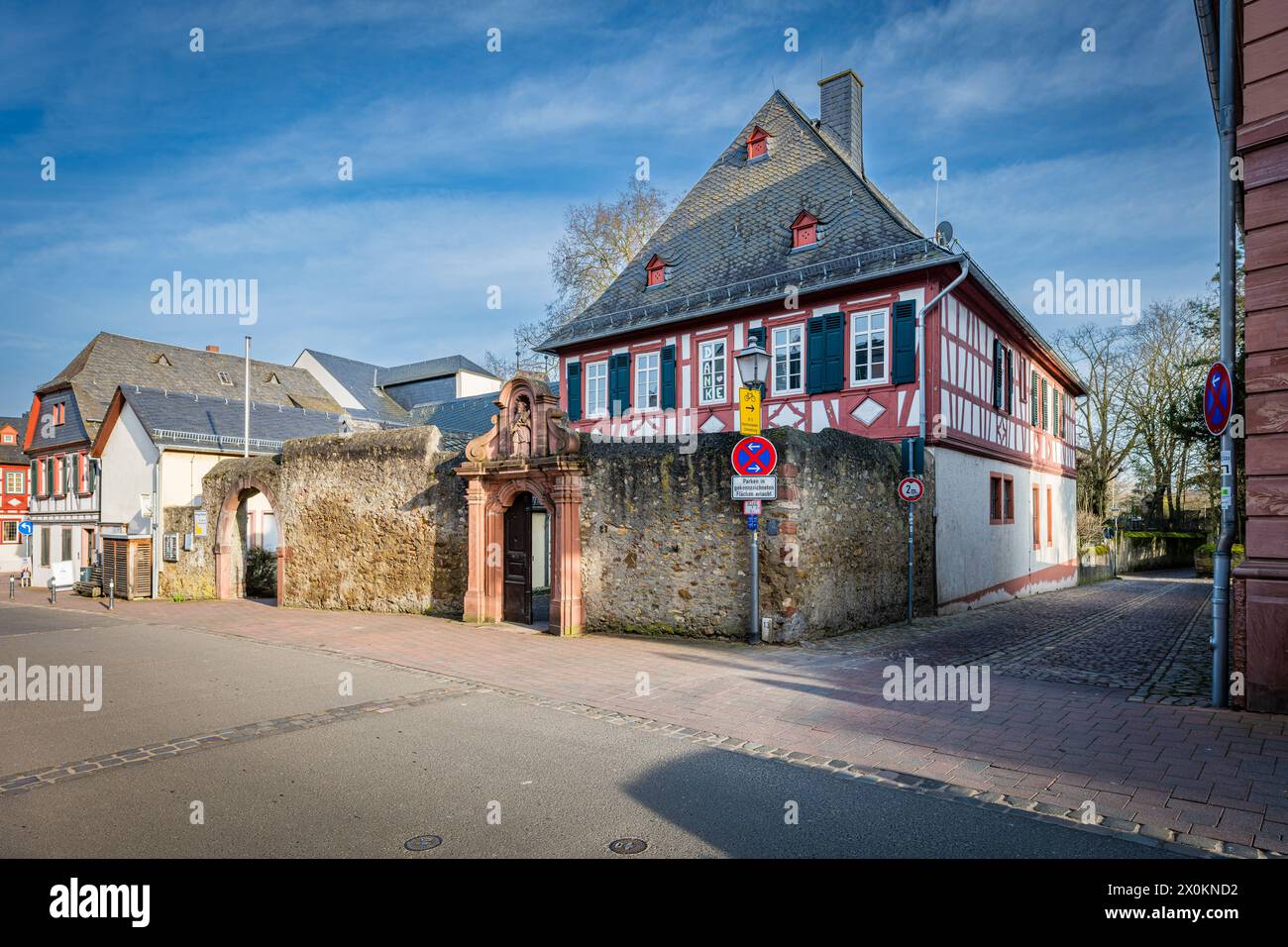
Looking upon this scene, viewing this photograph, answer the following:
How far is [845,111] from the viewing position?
2045cm

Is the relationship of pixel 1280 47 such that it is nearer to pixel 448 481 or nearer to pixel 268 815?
pixel 268 815

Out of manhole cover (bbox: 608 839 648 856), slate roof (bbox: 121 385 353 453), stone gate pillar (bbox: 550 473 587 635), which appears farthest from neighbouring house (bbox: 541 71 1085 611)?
slate roof (bbox: 121 385 353 453)

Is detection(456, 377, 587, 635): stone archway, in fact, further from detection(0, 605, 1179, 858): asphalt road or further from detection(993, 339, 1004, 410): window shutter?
detection(993, 339, 1004, 410): window shutter

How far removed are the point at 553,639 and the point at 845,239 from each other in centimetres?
1026

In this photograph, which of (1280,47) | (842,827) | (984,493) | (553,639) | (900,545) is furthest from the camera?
(984,493)

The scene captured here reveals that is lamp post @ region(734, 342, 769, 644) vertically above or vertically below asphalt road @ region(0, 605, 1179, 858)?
above

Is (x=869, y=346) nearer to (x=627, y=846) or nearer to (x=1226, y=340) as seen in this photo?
(x=1226, y=340)

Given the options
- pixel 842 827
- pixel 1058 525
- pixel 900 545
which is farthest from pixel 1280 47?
pixel 1058 525

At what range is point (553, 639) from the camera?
1135 centimetres

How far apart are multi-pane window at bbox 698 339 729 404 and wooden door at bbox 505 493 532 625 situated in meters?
5.81

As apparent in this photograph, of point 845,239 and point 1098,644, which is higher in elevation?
point 845,239

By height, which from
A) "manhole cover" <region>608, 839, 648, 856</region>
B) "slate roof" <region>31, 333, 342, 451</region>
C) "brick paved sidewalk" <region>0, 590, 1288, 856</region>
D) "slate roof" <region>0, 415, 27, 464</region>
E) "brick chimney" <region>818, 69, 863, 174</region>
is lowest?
"brick paved sidewalk" <region>0, 590, 1288, 856</region>

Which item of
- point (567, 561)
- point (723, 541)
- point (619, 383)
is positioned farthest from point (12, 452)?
point (723, 541)

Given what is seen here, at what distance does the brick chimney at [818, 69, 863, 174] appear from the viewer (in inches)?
804
